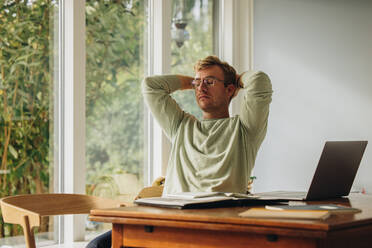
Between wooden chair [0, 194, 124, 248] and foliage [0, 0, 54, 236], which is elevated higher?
foliage [0, 0, 54, 236]

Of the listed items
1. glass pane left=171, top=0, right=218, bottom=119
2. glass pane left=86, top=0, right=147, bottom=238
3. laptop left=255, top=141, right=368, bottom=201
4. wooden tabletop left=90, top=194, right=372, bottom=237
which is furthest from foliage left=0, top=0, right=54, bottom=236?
laptop left=255, top=141, right=368, bottom=201

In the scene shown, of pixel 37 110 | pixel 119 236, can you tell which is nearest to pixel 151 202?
pixel 119 236

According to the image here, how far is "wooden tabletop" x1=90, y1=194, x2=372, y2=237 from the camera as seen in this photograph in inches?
47.9

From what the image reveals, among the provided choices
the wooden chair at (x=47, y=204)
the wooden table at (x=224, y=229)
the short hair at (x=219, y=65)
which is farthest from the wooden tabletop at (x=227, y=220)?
the short hair at (x=219, y=65)

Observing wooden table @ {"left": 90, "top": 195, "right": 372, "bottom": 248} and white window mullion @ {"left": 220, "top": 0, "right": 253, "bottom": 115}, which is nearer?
wooden table @ {"left": 90, "top": 195, "right": 372, "bottom": 248}

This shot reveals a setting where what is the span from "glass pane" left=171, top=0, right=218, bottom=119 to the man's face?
1.19 meters

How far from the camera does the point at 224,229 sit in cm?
132

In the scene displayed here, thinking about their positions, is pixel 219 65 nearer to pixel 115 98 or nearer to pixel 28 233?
pixel 115 98

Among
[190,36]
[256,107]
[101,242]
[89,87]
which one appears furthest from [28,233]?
[190,36]

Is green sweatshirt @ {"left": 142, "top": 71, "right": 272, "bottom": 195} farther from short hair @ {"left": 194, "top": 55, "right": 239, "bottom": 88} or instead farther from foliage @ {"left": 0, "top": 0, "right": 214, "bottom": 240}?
foliage @ {"left": 0, "top": 0, "right": 214, "bottom": 240}

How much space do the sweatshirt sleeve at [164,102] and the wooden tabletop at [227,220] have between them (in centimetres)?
95

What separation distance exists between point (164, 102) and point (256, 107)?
1.55 ft

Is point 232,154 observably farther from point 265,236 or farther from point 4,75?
point 4,75

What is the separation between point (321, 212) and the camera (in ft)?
4.31
